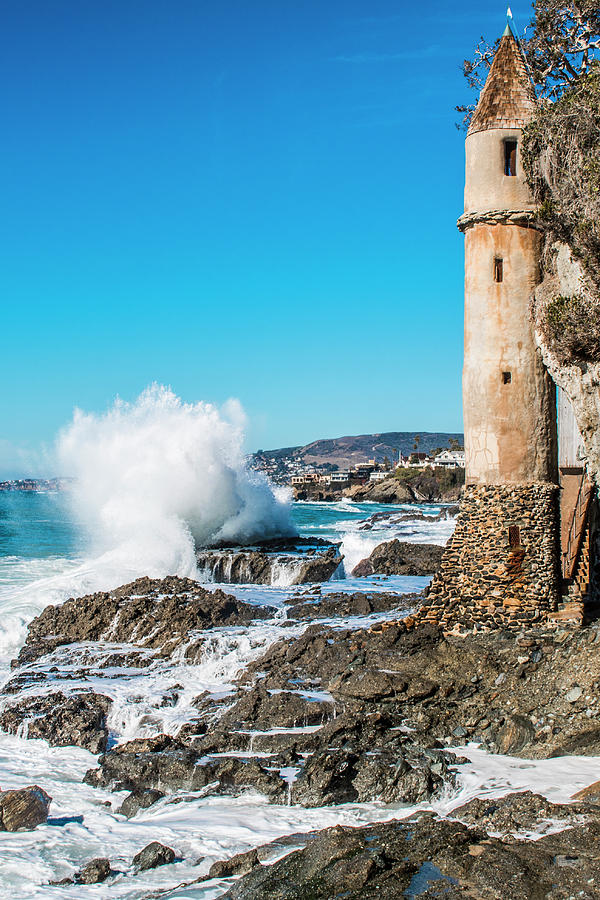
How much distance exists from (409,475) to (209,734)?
326 ft

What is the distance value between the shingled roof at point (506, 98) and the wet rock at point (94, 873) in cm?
1079

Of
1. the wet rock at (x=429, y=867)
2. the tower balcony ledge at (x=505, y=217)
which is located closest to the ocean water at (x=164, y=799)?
the wet rock at (x=429, y=867)

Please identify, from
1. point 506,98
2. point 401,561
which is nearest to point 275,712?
point 506,98

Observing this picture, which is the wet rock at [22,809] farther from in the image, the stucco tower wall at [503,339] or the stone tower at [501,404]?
the stucco tower wall at [503,339]

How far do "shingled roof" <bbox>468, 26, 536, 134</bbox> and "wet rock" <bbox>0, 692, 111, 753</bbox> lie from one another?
10213 mm

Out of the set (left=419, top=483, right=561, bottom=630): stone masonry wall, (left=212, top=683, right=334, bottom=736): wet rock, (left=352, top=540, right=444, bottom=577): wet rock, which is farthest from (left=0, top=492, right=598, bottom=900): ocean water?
(left=419, top=483, right=561, bottom=630): stone masonry wall

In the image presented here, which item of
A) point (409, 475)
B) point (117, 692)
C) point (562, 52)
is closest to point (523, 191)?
point (562, 52)

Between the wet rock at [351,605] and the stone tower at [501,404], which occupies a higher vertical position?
the stone tower at [501,404]

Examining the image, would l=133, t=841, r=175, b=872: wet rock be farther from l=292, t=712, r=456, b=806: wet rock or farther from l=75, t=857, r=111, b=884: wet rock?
l=292, t=712, r=456, b=806: wet rock

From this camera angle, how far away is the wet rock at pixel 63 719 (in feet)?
38.1

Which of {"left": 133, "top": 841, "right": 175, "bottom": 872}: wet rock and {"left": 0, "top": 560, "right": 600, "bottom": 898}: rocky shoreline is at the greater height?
{"left": 0, "top": 560, "right": 600, "bottom": 898}: rocky shoreline

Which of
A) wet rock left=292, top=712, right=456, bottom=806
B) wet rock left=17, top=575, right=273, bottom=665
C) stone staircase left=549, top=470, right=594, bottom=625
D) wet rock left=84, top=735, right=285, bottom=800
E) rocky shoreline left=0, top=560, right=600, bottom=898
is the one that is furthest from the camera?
wet rock left=17, top=575, right=273, bottom=665

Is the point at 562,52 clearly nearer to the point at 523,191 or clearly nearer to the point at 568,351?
the point at 523,191

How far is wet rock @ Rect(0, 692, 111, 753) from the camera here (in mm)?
11625
